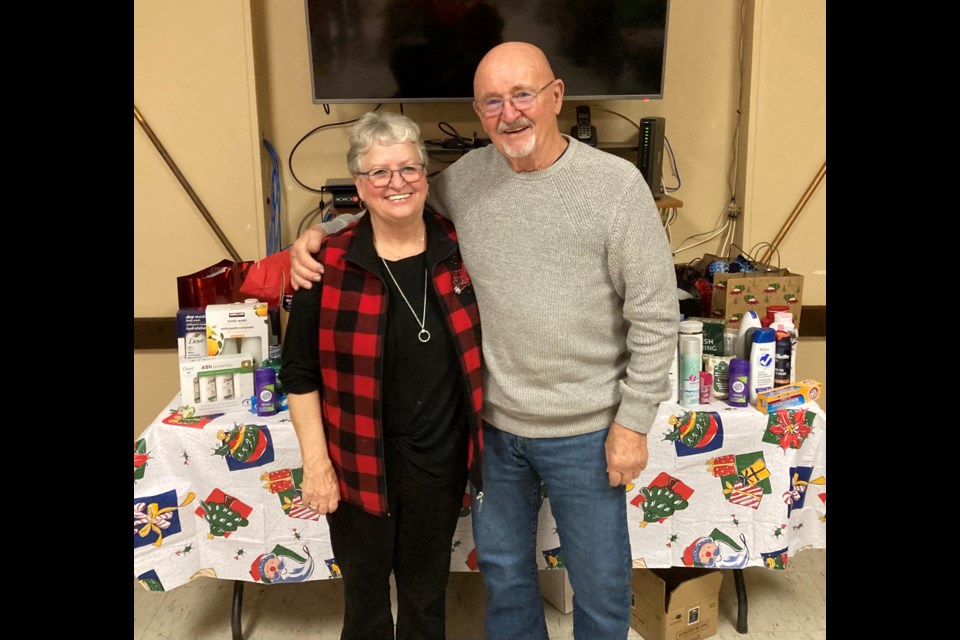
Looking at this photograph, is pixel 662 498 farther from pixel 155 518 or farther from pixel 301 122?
pixel 301 122

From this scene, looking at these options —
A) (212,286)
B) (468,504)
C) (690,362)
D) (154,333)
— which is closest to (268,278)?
(212,286)

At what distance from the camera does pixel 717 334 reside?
2.04m

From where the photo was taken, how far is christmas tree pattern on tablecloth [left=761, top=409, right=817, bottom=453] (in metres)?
1.90

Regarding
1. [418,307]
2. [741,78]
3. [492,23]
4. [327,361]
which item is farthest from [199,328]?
[741,78]

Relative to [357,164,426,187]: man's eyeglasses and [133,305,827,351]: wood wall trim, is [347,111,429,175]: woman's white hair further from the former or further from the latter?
[133,305,827,351]: wood wall trim

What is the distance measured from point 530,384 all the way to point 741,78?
182 cm

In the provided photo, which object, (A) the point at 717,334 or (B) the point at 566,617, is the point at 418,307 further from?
(B) the point at 566,617

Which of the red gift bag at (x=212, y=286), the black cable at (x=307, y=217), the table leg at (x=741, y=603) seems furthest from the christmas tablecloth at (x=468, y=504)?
the black cable at (x=307, y=217)

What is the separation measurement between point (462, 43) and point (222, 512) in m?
1.65

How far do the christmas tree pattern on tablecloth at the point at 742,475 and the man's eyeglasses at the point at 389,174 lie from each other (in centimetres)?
111

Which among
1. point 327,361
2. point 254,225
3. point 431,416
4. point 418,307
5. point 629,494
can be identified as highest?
point 254,225

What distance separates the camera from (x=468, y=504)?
1.83m

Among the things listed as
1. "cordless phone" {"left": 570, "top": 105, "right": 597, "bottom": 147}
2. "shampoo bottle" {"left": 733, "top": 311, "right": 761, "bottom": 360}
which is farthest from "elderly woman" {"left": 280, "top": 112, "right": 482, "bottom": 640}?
"cordless phone" {"left": 570, "top": 105, "right": 597, "bottom": 147}

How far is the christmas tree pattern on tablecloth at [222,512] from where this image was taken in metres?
1.91
